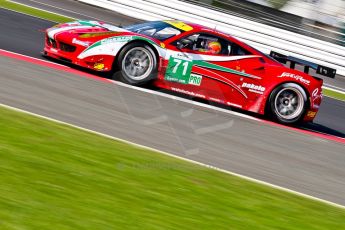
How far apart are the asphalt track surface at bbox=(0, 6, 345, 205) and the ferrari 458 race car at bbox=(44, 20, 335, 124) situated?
1.27 feet

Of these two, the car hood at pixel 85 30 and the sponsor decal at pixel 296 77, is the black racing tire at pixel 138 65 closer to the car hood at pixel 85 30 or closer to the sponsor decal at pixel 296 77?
the car hood at pixel 85 30

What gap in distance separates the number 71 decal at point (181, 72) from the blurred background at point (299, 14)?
974 cm

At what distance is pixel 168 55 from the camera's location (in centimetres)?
1120

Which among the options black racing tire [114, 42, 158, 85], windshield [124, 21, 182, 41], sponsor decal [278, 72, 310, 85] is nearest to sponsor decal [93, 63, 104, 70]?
black racing tire [114, 42, 158, 85]

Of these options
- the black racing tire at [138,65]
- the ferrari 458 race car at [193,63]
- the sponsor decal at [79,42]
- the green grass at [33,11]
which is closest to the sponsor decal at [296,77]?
the ferrari 458 race car at [193,63]

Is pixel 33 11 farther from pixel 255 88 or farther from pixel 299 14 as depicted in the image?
pixel 255 88

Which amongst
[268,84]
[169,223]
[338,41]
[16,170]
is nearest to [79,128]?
[16,170]

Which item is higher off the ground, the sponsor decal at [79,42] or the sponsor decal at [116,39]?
the sponsor decal at [116,39]

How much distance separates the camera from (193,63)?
11305 millimetres

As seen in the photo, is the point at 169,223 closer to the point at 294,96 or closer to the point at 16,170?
the point at 16,170

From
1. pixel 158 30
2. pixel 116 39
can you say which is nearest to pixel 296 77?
pixel 158 30

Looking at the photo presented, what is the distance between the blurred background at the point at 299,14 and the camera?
20.2 metres

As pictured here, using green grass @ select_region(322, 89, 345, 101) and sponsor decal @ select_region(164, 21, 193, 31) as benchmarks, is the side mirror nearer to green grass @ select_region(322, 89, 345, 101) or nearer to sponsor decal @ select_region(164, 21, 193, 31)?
sponsor decal @ select_region(164, 21, 193, 31)

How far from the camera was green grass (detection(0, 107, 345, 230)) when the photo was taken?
5.24 m
